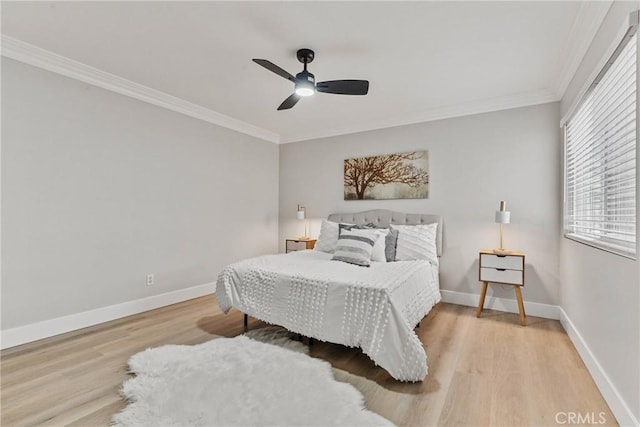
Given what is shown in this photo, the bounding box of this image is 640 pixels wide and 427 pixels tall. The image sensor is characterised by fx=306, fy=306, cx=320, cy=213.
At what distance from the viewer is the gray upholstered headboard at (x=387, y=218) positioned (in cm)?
397

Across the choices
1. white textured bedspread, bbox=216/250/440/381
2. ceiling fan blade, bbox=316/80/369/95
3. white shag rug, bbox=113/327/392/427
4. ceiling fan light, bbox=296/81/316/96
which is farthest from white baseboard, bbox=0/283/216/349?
ceiling fan blade, bbox=316/80/369/95

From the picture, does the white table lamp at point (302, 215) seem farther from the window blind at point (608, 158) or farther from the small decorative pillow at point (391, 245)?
the window blind at point (608, 158)

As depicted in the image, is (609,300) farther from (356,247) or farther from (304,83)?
(304,83)

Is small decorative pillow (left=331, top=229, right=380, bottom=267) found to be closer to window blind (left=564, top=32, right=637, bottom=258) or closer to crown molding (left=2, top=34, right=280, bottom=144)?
window blind (left=564, top=32, right=637, bottom=258)

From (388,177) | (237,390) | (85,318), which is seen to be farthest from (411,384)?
(85,318)

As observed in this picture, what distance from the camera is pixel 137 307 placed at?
3.45m

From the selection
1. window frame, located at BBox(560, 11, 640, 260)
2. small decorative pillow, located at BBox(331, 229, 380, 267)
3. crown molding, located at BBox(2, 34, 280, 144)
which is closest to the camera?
window frame, located at BBox(560, 11, 640, 260)

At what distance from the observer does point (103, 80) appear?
3121 mm

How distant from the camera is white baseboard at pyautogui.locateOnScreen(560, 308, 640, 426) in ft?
Answer: 5.19

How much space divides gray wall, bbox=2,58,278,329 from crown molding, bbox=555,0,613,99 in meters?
3.97

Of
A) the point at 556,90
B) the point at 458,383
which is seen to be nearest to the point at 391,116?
the point at 556,90

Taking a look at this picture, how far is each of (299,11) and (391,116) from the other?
2473 mm

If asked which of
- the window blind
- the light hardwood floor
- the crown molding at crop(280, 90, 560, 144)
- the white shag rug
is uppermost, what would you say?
the crown molding at crop(280, 90, 560, 144)

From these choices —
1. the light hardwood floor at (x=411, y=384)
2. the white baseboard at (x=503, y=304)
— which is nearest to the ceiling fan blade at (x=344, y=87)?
the light hardwood floor at (x=411, y=384)
